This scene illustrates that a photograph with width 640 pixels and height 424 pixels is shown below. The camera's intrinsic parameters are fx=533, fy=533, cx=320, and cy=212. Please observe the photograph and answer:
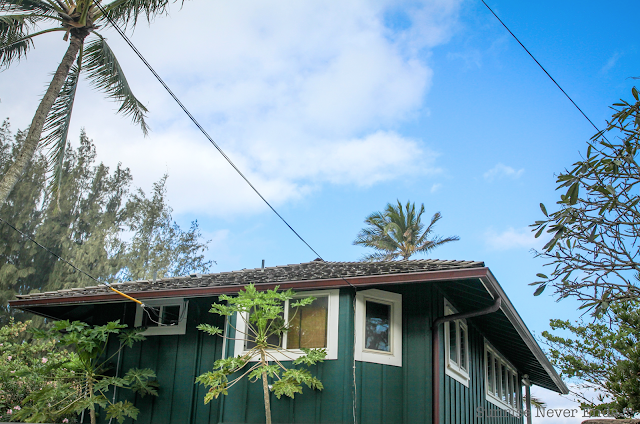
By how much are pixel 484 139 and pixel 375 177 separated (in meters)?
10.2

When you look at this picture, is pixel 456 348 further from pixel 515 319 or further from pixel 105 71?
pixel 105 71

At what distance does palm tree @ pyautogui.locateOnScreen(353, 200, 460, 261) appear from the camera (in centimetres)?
2958

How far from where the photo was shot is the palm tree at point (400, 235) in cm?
2958

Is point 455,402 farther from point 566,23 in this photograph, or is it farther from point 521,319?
point 566,23

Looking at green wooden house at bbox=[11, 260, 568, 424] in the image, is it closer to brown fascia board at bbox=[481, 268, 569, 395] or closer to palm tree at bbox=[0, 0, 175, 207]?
brown fascia board at bbox=[481, 268, 569, 395]

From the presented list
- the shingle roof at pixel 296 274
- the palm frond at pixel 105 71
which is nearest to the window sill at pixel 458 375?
the shingle roof at pixel 296 274

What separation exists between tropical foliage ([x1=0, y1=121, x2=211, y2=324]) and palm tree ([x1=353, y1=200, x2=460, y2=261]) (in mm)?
9615

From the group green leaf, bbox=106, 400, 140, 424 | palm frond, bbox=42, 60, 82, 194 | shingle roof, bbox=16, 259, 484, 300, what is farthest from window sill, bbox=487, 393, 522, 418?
palm frond, bbox=42, 60, 82, 194

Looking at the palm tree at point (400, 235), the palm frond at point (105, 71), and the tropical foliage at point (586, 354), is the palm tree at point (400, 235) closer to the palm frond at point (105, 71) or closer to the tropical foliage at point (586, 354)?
the tropical foliage at point (586, 354)

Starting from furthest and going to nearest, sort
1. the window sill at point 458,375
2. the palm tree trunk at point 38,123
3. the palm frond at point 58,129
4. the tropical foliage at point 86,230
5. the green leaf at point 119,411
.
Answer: the tropical foliage at point 86,230, the palm frond at point 58,129, the palm tree trunk at point 38,123, the window sill at point 458,375, the green leaf at point 119,411

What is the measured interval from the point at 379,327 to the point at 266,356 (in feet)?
5.84

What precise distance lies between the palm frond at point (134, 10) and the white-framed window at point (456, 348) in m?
9.35

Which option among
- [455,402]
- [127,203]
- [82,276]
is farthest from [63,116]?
[127,203]

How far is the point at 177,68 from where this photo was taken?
28.2ft
